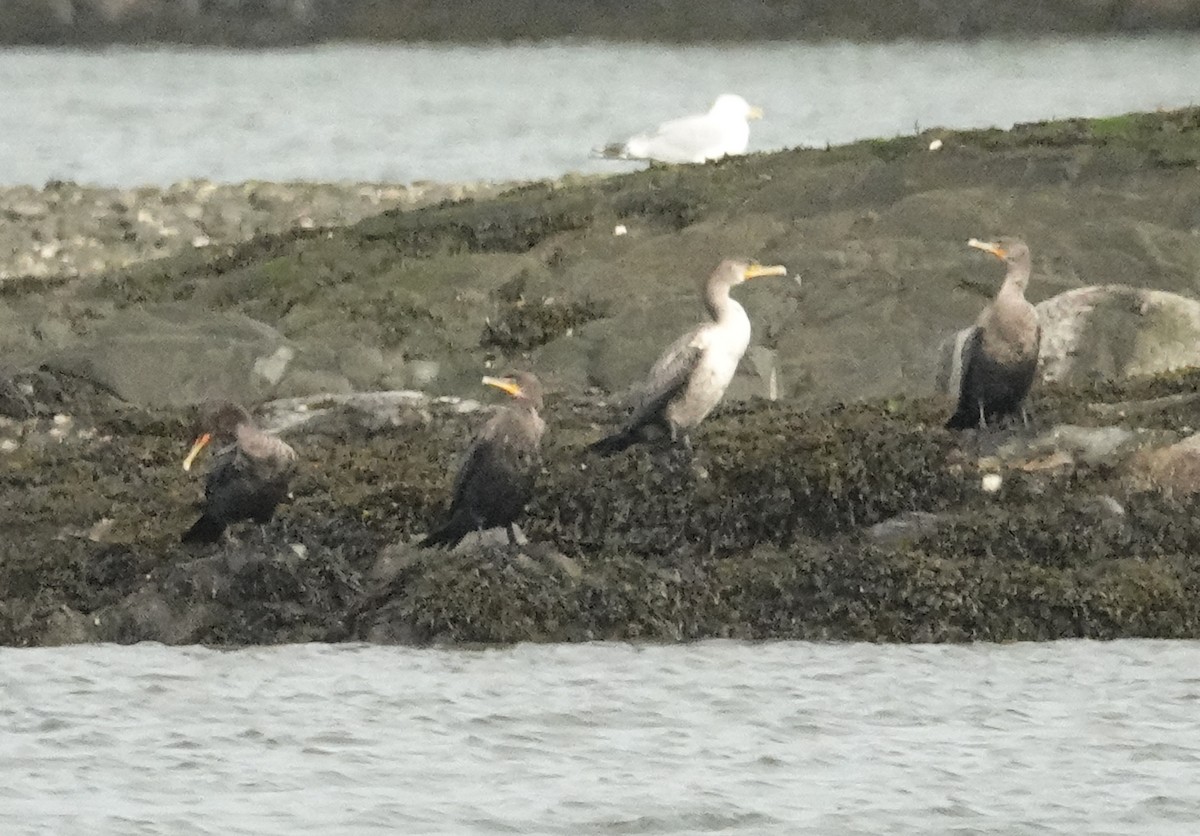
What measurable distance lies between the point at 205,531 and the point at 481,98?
38286mm

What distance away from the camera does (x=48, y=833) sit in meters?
8.90

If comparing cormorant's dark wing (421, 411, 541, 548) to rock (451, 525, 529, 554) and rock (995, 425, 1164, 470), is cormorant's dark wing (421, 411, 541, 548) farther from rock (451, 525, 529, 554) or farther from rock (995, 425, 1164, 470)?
rock (995, 425, 1164, 470)

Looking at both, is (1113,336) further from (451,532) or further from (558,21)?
(558,21)

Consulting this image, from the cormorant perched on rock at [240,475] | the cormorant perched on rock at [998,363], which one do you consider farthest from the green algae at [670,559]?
the cormorant perched on rock at [998,363]

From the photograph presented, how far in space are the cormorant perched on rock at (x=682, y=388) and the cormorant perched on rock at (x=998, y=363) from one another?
1.17 m

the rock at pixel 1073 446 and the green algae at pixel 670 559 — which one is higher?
the rock at pixel 1073 446

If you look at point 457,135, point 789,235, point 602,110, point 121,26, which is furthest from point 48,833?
point 121,26

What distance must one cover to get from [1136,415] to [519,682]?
3937 mm

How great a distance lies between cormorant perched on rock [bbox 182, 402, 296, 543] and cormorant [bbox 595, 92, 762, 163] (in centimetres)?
1390

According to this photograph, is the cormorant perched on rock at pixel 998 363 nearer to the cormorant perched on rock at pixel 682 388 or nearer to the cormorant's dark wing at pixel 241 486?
the cormorant perched on rock at pixel 682 388

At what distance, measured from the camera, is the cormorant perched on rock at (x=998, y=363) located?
12906mm

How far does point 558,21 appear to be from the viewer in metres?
62.7

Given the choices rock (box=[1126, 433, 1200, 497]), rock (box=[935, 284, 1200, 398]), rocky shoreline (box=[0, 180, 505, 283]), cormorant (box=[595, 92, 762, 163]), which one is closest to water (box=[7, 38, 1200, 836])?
rock (box=[1126, 433, 1200, 497])

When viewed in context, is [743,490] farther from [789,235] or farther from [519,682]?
[789,235]
